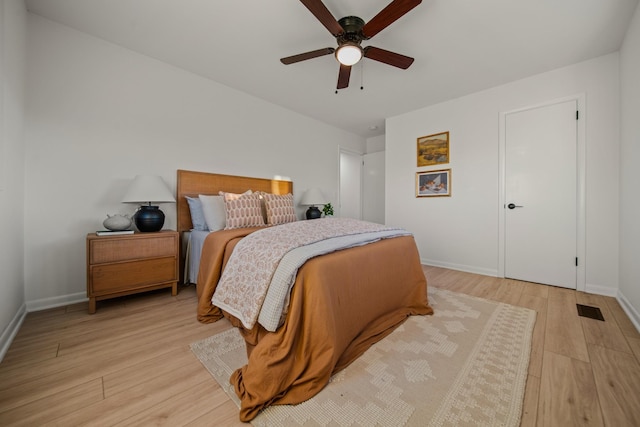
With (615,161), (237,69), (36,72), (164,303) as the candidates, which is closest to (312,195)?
(237,69)

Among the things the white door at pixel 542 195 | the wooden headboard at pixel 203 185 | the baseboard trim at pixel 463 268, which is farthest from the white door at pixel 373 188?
the wooden headboard at pixel 203 185

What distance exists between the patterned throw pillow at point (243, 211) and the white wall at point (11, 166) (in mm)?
1459

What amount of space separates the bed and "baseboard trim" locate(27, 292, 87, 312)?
1181mm

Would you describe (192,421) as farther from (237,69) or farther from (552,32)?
(552,32)

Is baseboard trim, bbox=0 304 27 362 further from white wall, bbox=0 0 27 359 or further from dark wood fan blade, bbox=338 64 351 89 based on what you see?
dark wood fan blade, bbox=338 64 351 89

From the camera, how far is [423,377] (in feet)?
4.35

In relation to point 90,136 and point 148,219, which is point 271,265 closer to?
point 148,219

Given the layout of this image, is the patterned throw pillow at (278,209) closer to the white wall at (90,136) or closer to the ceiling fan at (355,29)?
the white wall at (90,136)

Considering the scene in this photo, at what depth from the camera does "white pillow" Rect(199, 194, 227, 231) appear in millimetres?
2613

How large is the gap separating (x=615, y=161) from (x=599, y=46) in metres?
1.15

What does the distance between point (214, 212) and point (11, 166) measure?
141 centimetres

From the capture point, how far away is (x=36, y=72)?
210cm

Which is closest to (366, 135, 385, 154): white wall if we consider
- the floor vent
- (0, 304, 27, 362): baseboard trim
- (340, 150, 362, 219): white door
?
(340, 150, 362, 219): white door

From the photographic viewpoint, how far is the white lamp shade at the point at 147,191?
2252 mm
